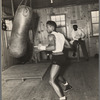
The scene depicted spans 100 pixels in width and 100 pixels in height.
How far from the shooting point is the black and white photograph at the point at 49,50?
2939mm

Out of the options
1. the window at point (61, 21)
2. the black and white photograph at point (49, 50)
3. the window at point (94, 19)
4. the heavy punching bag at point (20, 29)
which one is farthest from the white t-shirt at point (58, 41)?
the window at point (94, 19)

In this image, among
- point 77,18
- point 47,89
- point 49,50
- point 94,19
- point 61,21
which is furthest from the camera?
point 61,21

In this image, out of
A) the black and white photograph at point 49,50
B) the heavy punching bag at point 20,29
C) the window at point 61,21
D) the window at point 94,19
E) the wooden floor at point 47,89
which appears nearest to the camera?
the heavy punching bag at point 20,29

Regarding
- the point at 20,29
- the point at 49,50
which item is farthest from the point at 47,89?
the point at 20,29

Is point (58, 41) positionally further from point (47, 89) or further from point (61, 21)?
point (61, 21)

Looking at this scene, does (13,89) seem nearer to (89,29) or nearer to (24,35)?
(24,35)

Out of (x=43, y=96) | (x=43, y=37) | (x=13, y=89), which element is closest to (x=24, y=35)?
(x=43, y=96)

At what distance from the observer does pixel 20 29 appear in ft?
9.48

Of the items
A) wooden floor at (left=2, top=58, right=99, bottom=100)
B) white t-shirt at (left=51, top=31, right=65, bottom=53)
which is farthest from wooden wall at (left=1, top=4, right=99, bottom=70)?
white t-shirt at (left=51, top=31, right=65, bottom=53)

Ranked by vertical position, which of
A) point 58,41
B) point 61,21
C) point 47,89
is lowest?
point 47,89

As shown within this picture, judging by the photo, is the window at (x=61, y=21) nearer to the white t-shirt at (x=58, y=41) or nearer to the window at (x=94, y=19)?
the window at (x=94, y=19)

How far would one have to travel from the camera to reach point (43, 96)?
3.44 metres

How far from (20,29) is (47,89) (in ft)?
5.70

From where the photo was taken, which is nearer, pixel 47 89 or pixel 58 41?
pixel 58 41
